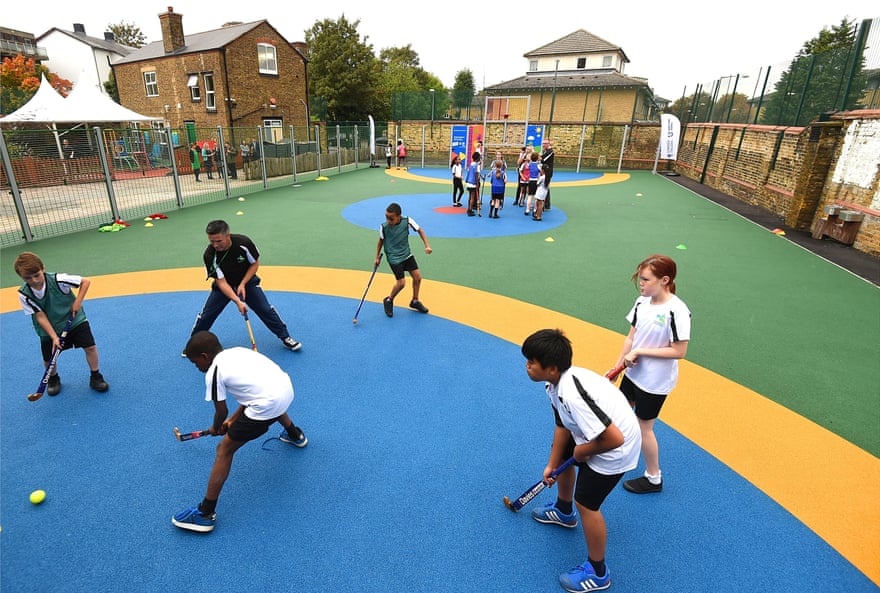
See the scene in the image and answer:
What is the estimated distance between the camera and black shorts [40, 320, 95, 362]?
4473mm

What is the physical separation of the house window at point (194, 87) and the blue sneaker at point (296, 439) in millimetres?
29555

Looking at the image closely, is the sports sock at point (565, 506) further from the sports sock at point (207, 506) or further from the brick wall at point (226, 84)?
the brick wall at point (226, 84)

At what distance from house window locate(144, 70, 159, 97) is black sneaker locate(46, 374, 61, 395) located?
3094 cm

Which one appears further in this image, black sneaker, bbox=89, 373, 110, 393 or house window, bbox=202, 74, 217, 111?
house window, bbox=202, 74, 217, 111

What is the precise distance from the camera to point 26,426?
4176mm

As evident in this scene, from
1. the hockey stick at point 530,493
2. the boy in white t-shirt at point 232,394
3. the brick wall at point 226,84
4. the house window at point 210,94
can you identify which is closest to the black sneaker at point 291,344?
the boy in white t-shirt at point 232,394

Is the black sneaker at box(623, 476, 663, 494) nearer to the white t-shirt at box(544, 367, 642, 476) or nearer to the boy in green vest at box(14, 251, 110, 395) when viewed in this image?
the white t-shirt at box(544, 367, 642, 476)

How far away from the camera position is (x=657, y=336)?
120 inches

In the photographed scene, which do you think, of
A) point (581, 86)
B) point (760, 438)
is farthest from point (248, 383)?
point (581, 86)

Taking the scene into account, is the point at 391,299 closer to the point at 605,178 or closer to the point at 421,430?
the point at 421,430

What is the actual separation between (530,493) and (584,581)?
59cm

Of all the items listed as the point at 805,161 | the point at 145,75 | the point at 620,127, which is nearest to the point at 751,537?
the point at 805,161

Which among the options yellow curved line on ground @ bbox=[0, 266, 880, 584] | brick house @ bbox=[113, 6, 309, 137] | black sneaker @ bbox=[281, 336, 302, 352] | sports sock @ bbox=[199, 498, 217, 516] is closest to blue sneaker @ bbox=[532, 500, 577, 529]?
yellow curved line on ground @ bbox=[0, 266, 880, 584]

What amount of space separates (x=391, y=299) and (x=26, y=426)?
165 inches
